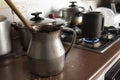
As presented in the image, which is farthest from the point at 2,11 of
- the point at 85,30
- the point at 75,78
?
the point at 75,78

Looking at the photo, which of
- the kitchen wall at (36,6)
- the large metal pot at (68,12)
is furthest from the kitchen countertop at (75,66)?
the large metal pot at (68,12)

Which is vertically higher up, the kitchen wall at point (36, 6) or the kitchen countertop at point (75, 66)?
the kitchen wall at point (36, 6)

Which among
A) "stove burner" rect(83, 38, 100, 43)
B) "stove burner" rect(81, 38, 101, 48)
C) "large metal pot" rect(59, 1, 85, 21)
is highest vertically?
"large metal pot" rect(59, 1, 85, 21)

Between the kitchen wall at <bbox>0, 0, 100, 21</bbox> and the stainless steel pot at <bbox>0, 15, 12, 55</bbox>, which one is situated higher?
the kitchen wall at <bbox>0, 0, 100, 21</bbox>

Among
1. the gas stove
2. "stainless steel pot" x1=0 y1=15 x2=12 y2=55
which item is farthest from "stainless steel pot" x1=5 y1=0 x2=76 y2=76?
the gas stove

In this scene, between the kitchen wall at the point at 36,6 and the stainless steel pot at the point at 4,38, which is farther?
the kitchen wall at the point at 36,6

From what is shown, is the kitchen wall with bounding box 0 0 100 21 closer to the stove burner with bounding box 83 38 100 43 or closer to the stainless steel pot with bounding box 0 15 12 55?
the stainless steel pot with bounding box 0 15 12 55

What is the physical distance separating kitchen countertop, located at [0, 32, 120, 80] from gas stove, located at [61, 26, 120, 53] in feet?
0.12

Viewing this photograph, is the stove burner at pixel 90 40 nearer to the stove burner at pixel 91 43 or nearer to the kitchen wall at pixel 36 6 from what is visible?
the stove burner at pixel 91 43

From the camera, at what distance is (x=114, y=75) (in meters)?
0.92

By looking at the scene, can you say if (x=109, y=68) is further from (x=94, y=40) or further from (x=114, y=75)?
(x=94, y=40)

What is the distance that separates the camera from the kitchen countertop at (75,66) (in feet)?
2.53

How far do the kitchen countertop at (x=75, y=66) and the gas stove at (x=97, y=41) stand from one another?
4 cm

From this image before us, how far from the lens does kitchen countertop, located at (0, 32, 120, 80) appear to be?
772 millimetres
